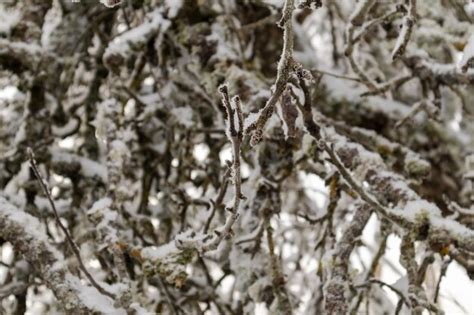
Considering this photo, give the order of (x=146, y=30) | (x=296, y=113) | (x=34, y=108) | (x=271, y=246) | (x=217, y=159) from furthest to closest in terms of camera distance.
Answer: (x=217, y=159), (x=34, y=108), (x=146, y=30), (x=271, y=246), (x=296, y=113)

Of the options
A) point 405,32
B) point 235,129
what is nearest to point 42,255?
point 235,129

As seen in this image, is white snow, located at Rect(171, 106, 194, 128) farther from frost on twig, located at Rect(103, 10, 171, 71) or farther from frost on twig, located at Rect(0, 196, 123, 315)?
frost on twig, located at Rect(0, 196, 123, 315)

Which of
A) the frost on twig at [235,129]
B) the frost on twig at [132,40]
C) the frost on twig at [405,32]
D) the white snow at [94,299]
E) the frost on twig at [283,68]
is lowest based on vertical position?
the white snow at [94,299]

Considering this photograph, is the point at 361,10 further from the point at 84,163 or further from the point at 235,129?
the point at 84,163

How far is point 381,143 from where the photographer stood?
235 centimetres

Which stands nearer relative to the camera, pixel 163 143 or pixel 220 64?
pixel 220 64

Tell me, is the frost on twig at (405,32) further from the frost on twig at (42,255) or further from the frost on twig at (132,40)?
the frost on twig at (132,40)

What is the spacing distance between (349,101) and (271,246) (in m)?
1.14

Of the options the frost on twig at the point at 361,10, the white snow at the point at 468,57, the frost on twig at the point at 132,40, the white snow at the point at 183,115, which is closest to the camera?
the white snow at the point at 468,57

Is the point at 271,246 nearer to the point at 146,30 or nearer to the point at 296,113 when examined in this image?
the point at 296,113

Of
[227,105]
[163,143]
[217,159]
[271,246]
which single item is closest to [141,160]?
[163,143]

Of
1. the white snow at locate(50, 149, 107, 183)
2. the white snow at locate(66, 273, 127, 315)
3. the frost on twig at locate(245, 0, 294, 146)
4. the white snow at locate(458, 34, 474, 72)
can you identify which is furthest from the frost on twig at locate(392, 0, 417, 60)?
the white snow at locate(50, 149, 107, 183)

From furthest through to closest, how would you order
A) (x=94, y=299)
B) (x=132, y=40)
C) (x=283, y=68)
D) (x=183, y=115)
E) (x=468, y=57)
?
(x=183, y=115) < (x=132, y=40) < (x=94, y=299) < (x=468, y=57) < (x=283, y=68)

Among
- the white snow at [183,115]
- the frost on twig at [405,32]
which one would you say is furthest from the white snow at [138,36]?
the frost on twig at [405,32]
